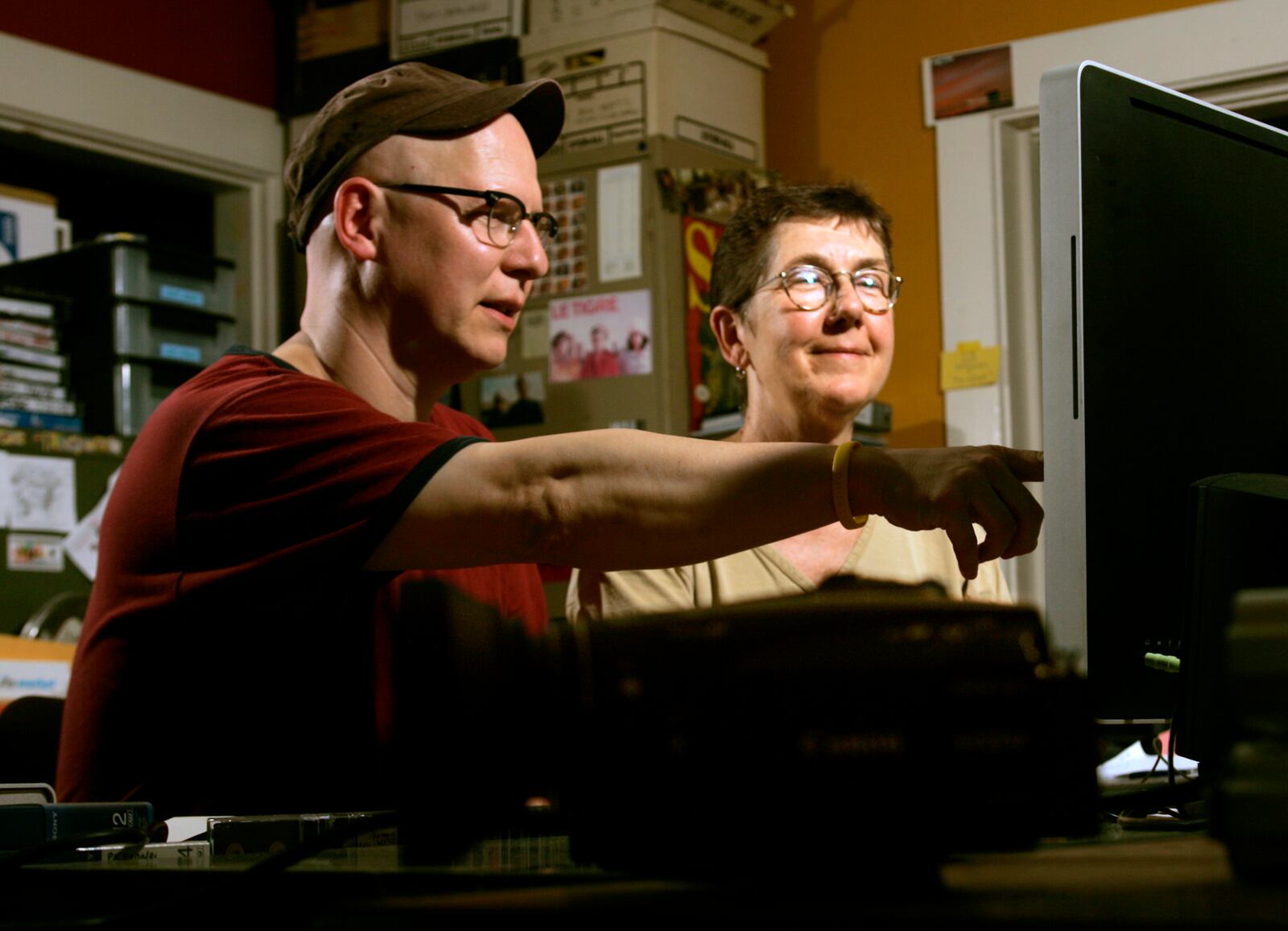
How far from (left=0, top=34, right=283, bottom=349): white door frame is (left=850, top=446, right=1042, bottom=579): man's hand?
2.95 meters

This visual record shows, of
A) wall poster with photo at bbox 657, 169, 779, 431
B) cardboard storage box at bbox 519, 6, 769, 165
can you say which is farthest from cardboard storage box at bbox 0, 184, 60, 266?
wall poster with photo at bbox 657, 169, 779, 431

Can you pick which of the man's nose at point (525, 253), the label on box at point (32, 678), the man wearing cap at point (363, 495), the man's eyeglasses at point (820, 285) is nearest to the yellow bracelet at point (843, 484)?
the man wearing cap at point (363, 495)

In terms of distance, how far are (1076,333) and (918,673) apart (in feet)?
1.12

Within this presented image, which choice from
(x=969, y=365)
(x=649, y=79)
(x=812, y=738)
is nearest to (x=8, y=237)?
(x=649, y=79)

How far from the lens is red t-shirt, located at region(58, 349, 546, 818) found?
3.43 feet

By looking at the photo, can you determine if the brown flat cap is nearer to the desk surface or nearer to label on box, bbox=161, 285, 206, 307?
the desk surface

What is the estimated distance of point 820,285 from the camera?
185 cm

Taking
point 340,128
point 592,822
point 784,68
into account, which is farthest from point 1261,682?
point 784,68

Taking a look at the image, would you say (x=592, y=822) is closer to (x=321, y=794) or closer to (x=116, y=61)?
(x=321, y=794)

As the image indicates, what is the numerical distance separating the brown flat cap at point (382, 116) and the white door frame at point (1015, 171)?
6.06 ft

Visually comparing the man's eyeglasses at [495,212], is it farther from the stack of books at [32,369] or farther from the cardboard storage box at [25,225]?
the cardboard storage box at [25,225]

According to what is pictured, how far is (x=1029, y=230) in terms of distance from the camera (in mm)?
3119

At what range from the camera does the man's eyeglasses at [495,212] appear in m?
1.35

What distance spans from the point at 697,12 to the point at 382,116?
200 centimetres
